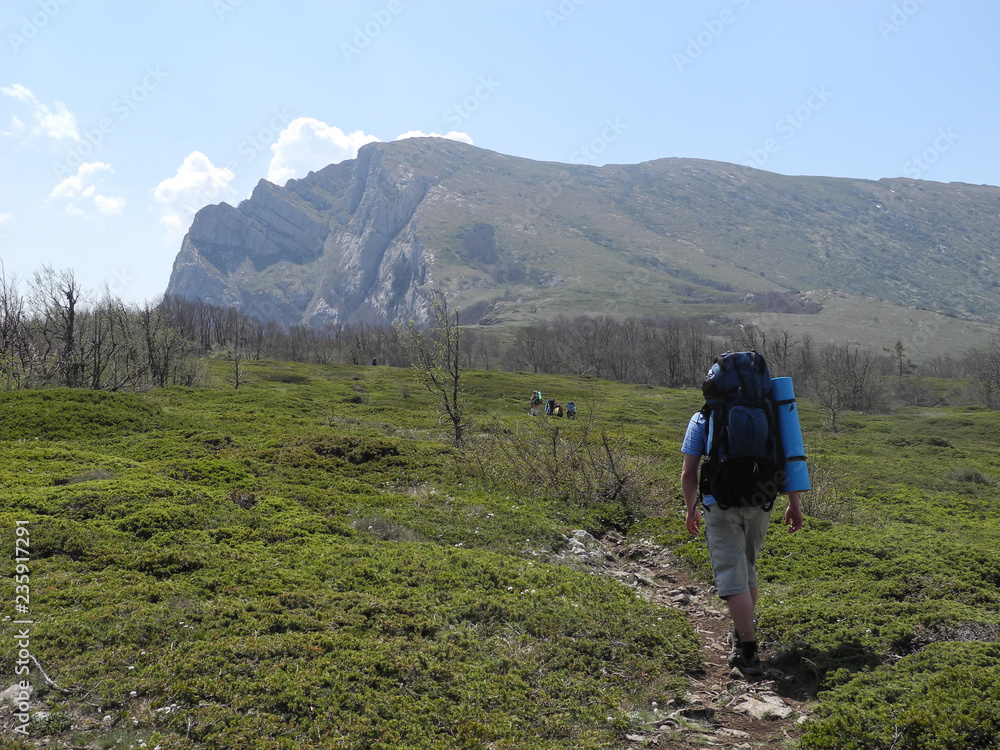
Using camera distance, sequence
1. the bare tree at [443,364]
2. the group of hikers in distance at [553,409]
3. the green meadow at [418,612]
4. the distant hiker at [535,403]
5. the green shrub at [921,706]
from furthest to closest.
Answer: the distant hiker at [535,403]
the group of hikers in distance at [553,409]
the bare tree at [443,364]
the green meadow at [418,612]
the green shrub at [921,706]

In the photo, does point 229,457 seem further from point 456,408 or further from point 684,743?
point 684,743

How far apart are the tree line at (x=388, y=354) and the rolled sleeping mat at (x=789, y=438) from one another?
1620cm

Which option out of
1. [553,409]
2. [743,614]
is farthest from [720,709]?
[553,409]

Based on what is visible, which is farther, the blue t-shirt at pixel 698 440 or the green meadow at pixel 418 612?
the blue t-shirt at pixel 698 440

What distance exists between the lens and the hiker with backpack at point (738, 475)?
5508mm

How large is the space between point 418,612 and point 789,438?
455 centimetres

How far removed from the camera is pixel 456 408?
68.1ft

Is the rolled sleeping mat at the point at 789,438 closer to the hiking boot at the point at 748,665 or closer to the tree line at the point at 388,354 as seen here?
the hiking boot at the point at 748,665

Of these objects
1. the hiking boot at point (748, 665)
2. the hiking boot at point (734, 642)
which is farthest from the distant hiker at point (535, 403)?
the hiking boot at point (748, 665)

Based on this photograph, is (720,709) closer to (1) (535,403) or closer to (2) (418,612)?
(2) (418,612)

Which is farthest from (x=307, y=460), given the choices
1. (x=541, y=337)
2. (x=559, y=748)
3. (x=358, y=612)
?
(x=541, y=337)

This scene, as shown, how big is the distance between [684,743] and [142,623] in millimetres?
5192

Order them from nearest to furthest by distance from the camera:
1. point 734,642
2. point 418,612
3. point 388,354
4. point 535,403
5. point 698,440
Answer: point 698,440, point 734,642, point 418,612, point 535,403, point 388,354

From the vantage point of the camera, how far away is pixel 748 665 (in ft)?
18.6
